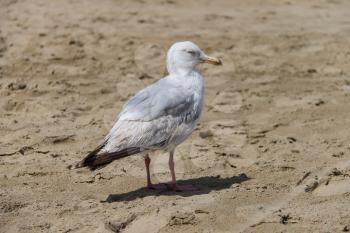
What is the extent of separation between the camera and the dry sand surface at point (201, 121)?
227 inches

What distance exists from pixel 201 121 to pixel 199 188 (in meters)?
1.73

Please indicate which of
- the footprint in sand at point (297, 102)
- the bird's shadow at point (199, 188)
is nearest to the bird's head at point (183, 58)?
the bird's shadow at point (199, 188)

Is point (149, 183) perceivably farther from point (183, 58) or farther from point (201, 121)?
point (201, 121)

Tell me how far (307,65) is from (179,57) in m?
3.29

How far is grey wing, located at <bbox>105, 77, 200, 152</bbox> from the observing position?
598 centimetres

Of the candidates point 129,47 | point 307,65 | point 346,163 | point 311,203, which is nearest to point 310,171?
point 346,163

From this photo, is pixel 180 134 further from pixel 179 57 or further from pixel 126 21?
pixel 126 21

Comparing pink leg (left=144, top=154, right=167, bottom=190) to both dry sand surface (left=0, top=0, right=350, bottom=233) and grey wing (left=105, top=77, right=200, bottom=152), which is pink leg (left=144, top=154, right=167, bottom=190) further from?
grey wing (left=105, top=77, right=200, bottom=152)

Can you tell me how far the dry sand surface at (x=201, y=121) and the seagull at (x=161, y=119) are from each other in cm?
35

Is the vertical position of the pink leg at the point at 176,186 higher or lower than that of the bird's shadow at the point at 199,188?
higher

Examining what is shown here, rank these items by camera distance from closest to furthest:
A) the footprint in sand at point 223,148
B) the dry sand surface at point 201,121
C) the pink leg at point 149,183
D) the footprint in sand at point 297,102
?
the dry sand surface at point 201,121 < the pink leg at point 149,183 < the footprint in sand at point 223,148 < the footprint in sand at point 297,102

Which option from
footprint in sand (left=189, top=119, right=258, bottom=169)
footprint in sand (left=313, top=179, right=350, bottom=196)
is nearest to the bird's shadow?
footprint in sand (left=189, top=119, right=258, bottom=169)

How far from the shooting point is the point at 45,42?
32.9 feet

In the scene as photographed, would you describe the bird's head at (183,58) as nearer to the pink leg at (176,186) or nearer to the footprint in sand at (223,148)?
the pink leg at (176,186)
